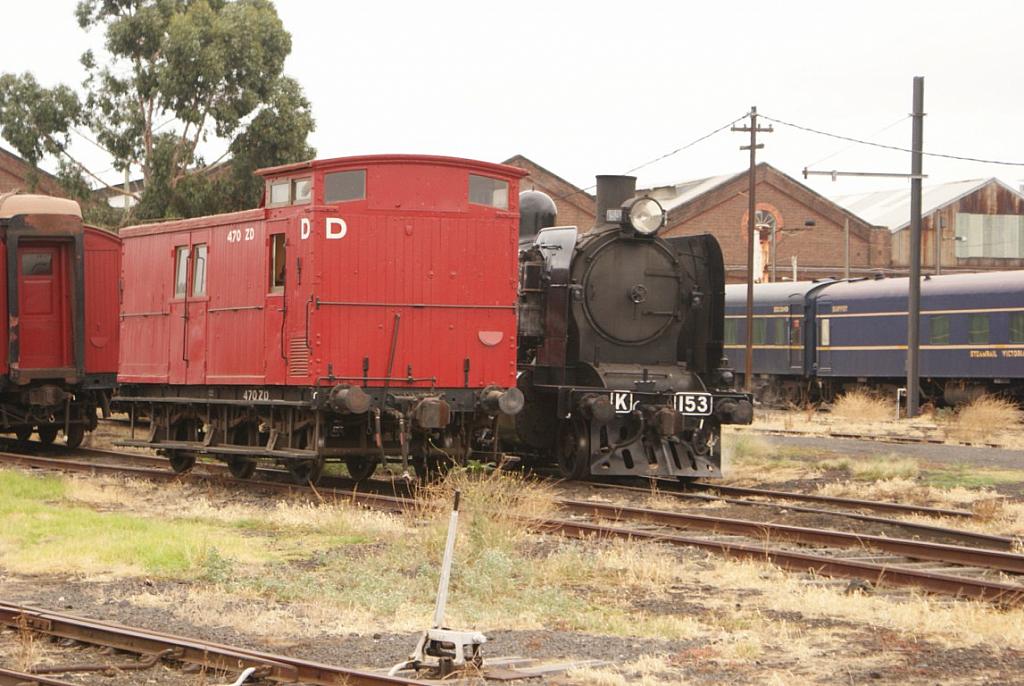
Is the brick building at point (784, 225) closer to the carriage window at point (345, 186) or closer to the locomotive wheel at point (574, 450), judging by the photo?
the locomotive wheel at point (574, 450)

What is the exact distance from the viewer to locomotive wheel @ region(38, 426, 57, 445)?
2111 cm

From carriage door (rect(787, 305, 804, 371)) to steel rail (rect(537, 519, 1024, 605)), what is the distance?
74.8ft

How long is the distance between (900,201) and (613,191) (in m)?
55.6

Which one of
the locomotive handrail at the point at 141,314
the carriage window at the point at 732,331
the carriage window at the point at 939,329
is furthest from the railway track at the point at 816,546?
the carriage window at the point at 732,331

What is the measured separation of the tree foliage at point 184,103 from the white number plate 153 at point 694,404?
2016 centimetres

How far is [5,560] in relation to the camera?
33.2 ft

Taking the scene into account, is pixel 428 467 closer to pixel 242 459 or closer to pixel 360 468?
pixel 360 468

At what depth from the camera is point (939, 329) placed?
2956cm

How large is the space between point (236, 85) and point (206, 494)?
21.4m

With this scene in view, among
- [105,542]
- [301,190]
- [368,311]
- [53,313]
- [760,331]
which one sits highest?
[301,190]

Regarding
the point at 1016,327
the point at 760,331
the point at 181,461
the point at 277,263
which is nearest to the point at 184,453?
the point at 181,461

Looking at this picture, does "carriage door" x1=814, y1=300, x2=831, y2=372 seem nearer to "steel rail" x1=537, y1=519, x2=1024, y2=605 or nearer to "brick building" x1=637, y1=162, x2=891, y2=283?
"steel rail" x1=537, y1=519, x2=1024, y2=605

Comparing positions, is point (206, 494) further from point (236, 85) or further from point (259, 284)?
point (236, 85)

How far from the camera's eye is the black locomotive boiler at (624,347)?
15.8 m
